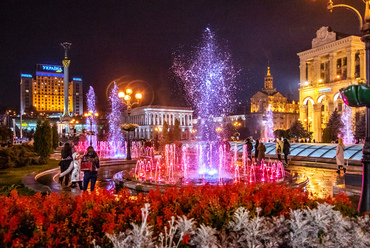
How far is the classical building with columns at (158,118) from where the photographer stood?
311ft

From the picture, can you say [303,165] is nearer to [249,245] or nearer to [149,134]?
[249,245]

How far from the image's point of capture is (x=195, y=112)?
116m

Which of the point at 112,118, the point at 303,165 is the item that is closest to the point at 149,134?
the point at 112,118

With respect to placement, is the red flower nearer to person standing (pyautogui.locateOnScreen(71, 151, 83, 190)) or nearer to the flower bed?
the flower bed

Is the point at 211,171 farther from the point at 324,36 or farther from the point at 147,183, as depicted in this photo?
the point at 324,36

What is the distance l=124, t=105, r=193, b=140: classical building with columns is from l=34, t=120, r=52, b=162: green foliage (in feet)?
249

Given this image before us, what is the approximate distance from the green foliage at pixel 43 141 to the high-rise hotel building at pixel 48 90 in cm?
11555

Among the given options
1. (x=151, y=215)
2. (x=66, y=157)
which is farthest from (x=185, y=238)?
(x=66, y=157)

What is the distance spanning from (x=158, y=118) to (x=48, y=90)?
63.6m

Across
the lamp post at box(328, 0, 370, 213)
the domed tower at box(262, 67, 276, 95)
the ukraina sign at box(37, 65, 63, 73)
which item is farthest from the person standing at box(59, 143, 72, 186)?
the ukraina sign at box(37, 65, 63, 73)

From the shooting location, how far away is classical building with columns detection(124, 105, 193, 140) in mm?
94938

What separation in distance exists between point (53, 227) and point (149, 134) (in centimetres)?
9070

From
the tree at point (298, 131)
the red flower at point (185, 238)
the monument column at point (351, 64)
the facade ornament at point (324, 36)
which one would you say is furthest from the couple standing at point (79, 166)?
the facade ornament at point (324, 36)

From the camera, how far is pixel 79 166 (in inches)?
378
